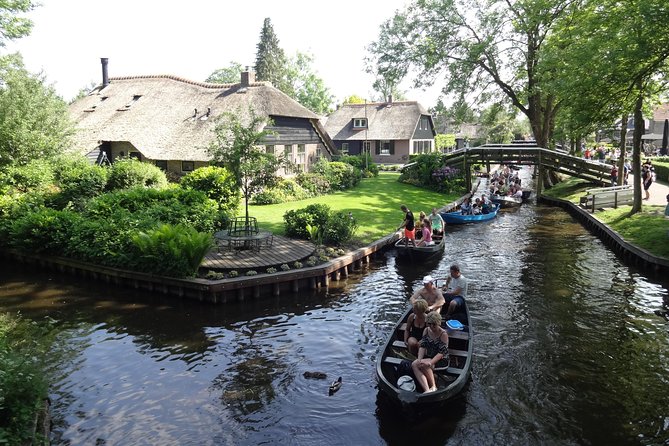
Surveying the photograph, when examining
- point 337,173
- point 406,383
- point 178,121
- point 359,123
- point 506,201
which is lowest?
point 406,383

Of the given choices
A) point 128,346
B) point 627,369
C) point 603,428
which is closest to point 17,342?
point 128,346

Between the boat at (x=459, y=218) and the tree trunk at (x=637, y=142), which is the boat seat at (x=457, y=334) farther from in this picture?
the boat at (x=459, y=218)

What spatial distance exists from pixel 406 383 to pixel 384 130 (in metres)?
53.8

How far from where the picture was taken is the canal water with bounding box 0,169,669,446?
9.16 metres

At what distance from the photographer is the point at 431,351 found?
9859 mm

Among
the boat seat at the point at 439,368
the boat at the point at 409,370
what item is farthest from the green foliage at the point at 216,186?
the boat seat at the point at 439,368

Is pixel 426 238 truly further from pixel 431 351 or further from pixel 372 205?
pixel 431 351

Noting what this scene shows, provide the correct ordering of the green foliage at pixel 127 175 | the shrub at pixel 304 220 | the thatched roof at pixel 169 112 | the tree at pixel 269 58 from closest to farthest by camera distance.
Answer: the shrub at pixel 304 220 → the green foliage at pixel 127 175 → the thatched roof at pixel 169 112 → the tree at pixel 269 58

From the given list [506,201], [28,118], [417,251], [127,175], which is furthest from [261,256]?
[506,201]

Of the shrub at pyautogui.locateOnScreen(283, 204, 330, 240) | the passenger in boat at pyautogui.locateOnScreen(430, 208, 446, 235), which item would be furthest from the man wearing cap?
the passenger in boat at pyautogui.locateOnScreen(430, 208, 446, 235)

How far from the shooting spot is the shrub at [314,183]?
32.8 meters

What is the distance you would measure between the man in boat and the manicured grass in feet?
26.5

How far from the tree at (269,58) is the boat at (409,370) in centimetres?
6368

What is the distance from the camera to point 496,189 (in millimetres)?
36781
